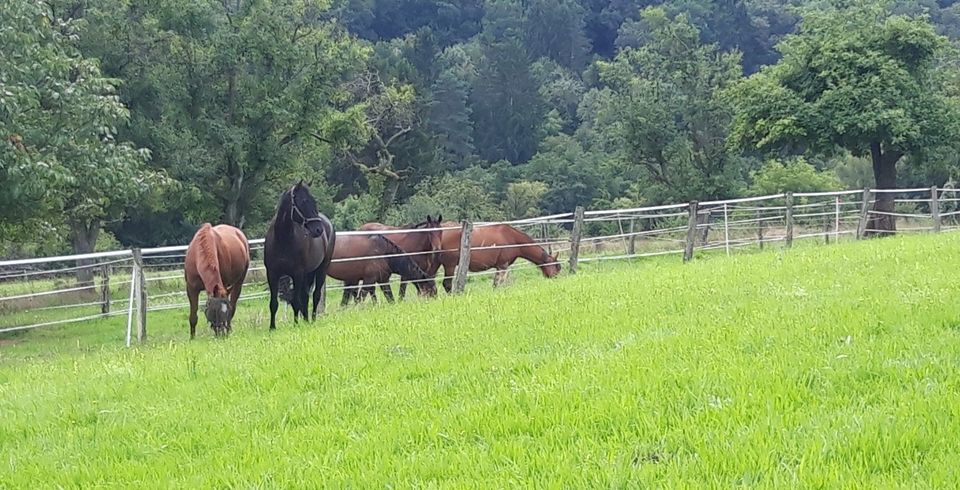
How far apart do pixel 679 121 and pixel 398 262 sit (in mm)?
23961

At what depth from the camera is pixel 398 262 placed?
1325 cm

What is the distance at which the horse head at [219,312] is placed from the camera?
9016 mm

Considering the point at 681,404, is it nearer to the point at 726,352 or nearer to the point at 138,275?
the point at 726,352

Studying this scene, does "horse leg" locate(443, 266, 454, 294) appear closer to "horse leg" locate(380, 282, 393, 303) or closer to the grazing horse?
the grazing horse

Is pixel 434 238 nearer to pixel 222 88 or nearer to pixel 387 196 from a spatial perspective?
pixel 222 88

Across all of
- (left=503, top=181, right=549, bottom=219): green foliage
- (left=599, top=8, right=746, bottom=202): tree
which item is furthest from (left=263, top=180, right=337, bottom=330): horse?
(left=503, top=181, right=549, bottom=219): green foliage

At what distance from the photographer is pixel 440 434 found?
3.93 metres

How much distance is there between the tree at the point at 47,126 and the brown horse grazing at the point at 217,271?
4.06m

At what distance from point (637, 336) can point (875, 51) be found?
20.4m

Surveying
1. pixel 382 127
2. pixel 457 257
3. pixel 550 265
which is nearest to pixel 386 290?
pixel 457 257

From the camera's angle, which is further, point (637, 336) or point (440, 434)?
point (637, 336)

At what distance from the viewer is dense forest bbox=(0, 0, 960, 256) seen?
14.4 m

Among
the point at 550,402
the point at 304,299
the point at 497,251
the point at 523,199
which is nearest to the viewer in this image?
the point at 550,402

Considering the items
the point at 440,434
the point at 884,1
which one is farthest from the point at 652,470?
the point at 884,1
